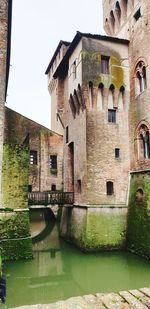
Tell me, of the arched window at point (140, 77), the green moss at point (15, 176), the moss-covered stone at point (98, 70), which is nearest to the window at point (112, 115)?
the moss-covered stone at point (98, 70)

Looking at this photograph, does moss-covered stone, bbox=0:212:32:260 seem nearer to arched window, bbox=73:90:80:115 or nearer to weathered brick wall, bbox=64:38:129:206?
weathered brick wall, bbox=64:38:129:206

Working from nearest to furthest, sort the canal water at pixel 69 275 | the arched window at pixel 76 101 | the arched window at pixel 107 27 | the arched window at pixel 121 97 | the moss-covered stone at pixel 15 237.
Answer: the canal water at pixel 69 275, the moss-covered stone at pixel 15 237, the arched window at pixel 121 97, the arched window at pixel 76 101, the arched window at pixel 107 27

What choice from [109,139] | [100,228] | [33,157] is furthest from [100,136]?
[33,157]

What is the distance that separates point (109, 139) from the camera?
15.8 meters

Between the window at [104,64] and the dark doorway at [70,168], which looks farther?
the dark doorway at [70,168]

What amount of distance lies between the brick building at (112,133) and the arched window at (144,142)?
0.05m

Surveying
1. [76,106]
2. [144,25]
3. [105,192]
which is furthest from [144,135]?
[144,25]

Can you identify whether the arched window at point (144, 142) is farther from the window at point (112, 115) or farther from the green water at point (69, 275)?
the green water at point (69, 275)

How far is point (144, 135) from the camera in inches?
577

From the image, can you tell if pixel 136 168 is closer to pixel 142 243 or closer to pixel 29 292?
pixel 142 243

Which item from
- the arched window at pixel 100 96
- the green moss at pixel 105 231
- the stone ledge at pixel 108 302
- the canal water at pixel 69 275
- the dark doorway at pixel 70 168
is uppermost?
the arched window at pixel 100 96

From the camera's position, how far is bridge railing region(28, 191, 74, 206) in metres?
16.0

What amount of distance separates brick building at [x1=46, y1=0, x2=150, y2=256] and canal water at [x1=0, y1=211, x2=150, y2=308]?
1.25m

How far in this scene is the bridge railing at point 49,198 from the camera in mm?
16047
